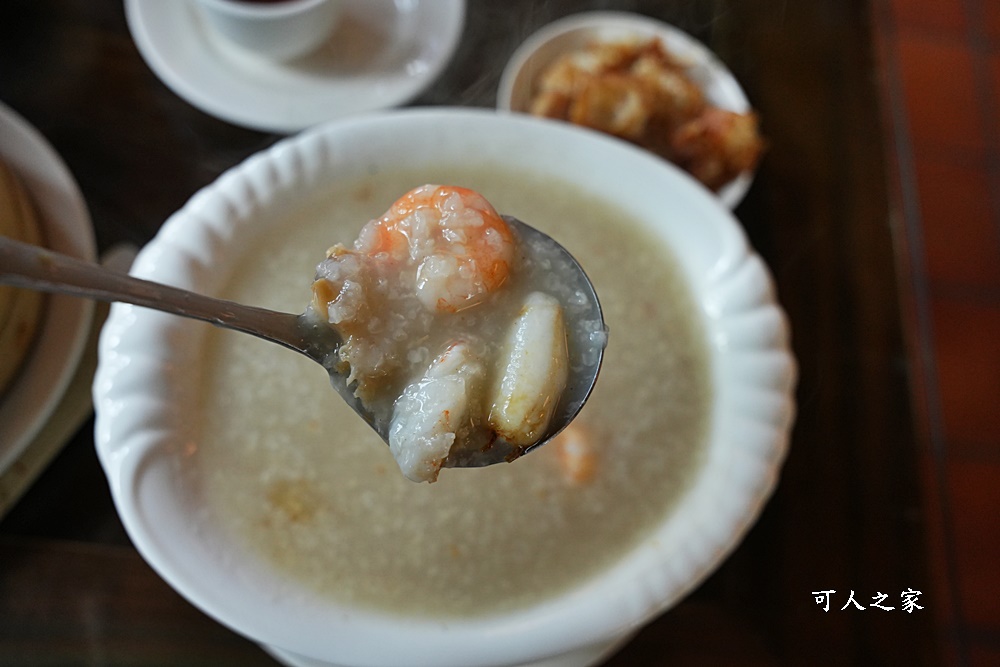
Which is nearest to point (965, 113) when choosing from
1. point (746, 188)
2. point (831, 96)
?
point (831, 96)

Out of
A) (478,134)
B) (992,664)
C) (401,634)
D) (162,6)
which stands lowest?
(992,664)

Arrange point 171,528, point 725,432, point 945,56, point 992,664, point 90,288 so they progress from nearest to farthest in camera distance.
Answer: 1. point 90,288
2. point 171,528
3. point 725,432
4. point 992,664
5. point 945,56

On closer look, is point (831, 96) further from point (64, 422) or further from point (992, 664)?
point (64, 422)

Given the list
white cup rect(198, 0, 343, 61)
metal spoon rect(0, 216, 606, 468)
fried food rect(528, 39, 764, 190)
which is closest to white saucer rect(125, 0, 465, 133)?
white cup rect(198, 0, 343, 61)

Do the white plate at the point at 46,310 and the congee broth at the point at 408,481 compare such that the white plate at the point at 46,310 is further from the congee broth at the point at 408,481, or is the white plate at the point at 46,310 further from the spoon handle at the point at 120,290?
the spoon handle at the point at 120,290

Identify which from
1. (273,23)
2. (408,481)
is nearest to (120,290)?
(408,481)

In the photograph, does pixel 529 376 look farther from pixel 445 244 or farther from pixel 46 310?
pixel 46 310

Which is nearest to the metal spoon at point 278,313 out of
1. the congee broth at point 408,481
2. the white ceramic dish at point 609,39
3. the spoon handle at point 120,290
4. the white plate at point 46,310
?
the spoon handle at point 120,290
